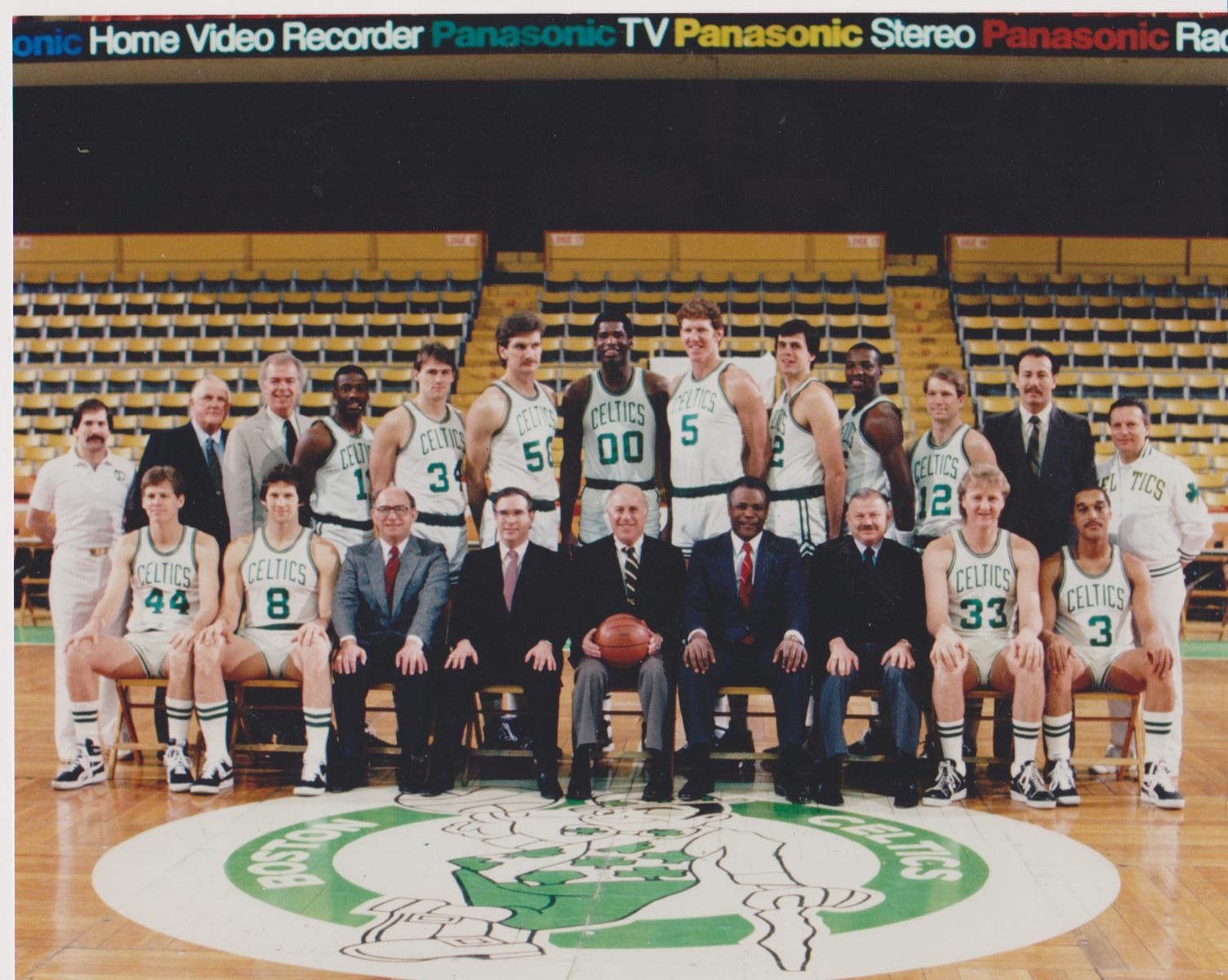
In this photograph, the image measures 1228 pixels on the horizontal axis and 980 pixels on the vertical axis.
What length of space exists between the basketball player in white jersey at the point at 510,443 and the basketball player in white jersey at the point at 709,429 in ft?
1.74

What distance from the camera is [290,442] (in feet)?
16.3

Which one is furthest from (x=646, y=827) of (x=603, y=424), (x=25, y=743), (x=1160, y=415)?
(x=1160, y=415)

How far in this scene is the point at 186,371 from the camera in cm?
1174

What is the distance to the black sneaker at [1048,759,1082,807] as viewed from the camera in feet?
14.2

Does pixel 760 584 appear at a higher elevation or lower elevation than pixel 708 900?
higher

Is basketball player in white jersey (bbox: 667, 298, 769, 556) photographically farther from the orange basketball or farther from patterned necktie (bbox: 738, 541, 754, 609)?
the orange basketball

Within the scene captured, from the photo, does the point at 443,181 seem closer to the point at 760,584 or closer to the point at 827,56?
the point at 827,56

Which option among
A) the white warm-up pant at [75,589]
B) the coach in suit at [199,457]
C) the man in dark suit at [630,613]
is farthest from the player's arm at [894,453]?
the white warm-up pant at [75,589]

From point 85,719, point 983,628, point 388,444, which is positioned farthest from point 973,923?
point 85,719

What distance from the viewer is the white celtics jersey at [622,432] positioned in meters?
4.85

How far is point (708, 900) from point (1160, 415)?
9.46 m

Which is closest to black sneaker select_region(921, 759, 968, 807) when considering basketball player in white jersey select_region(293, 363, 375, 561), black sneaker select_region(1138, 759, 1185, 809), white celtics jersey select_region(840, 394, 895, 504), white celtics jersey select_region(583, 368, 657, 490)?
black sneaker select_region(1138, 759, 1185, 809)

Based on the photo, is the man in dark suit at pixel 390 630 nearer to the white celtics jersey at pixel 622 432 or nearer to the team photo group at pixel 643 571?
the team photo group at pixel 643 571

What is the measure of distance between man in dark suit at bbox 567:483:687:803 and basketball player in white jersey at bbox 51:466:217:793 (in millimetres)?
1411
